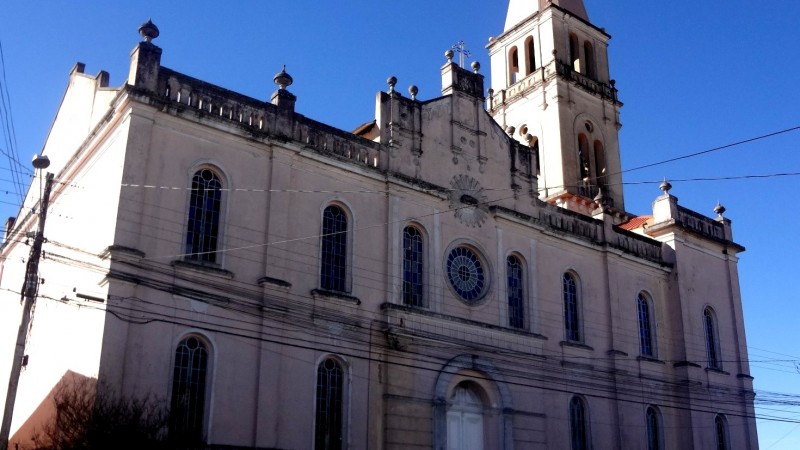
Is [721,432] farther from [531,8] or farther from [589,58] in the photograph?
[531,8]

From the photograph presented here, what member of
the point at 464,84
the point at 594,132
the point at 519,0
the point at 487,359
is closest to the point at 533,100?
the point at 594,132

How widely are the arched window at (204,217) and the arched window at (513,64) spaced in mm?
24382

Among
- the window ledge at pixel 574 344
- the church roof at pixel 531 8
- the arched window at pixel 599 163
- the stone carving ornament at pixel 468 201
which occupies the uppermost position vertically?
the church roof at pixel 531 8

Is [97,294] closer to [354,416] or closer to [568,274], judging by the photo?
[354,416]

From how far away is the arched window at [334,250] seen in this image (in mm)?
23938

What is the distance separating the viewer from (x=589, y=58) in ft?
143

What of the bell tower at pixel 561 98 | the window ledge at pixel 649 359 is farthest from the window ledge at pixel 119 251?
the bell tower at pixel 561 98

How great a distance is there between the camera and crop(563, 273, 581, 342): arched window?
29964 millimetres

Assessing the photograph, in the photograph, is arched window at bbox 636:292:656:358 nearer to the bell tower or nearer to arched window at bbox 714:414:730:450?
arched window at bbox 714:414:730:450

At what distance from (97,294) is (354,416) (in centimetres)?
716

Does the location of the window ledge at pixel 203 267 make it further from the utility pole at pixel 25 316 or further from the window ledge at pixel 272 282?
the utility pole at pixel 25 316

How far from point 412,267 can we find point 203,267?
6.92m

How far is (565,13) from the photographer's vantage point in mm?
42969

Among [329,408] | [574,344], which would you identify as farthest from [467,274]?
[329,408]
